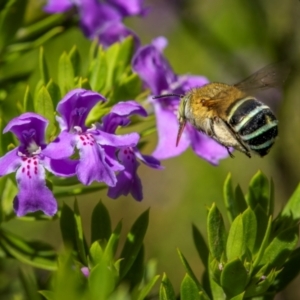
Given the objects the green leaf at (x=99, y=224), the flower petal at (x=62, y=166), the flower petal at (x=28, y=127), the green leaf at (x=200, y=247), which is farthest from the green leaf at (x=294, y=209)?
the flower petal at (x=28, y=127)

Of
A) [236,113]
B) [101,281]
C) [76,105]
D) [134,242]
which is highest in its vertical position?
[76,105]

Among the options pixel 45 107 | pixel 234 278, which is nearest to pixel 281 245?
pixel 234 278

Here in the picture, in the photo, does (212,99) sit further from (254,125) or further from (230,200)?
(230,200)

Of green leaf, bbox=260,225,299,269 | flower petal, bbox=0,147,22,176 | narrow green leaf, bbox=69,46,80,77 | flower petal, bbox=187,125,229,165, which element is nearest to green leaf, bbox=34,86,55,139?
flower petal, bbox=0,147,22,176

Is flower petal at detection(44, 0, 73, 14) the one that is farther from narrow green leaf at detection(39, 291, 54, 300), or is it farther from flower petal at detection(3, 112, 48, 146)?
narrow green leaf at detection(39, 291, 54, 300)

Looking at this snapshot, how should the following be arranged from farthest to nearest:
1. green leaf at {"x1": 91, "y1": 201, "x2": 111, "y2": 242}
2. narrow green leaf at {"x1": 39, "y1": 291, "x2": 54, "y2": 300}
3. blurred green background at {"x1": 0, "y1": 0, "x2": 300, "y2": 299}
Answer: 1. blurred green background at {"x1": 0, "y1": 0, "x2": 300, "y2": 299}
2. green leaf at {"x1": 91, "y1": 201, "x2": 111, "y2": 242}
3. narrow green leaf at {"x1": 39, "y1": 291, "x2": 54, "y2": 300}

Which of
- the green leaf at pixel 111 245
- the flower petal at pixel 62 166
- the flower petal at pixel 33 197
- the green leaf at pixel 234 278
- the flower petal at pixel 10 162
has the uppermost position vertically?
the flower petal at pixel 10 162

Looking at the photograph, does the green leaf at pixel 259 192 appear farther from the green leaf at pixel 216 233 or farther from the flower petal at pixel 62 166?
the flower petal at pixel 62 166
